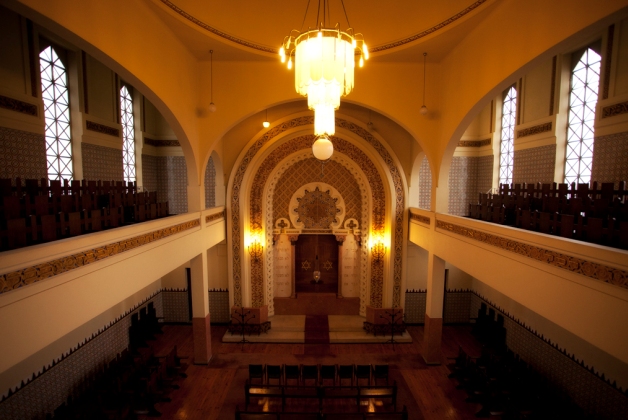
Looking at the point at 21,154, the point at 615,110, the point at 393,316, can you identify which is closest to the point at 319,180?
the point at 393,316

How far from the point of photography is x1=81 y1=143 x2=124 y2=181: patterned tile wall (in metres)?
7.54

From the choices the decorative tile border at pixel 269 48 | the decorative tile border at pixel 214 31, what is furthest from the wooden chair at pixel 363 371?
the decorative tile border at pixel 214 31

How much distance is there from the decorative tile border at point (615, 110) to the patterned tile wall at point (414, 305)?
6421 millimetres

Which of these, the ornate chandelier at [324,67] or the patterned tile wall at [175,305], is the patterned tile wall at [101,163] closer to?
the patterned tile wall at [175,305]

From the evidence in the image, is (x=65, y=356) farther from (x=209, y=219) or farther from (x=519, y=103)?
(x=519, y=103)

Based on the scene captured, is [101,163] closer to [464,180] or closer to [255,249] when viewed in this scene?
[255,249]

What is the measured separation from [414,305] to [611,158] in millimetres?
6344

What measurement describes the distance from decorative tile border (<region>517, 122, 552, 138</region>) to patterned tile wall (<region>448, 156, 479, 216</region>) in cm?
209

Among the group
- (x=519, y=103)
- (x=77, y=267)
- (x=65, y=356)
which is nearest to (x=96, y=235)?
(x=77, y=267)

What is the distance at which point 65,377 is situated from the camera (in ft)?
20.4

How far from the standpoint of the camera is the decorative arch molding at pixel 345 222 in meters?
10.3

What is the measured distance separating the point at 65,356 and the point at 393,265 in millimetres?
7978

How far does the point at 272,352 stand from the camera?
9.07m

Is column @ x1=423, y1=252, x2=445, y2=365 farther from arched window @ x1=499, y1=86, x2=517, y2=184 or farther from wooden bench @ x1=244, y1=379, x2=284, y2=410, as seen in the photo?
wooden bench @ x1=244, y1=379, x2=284, y2=410
